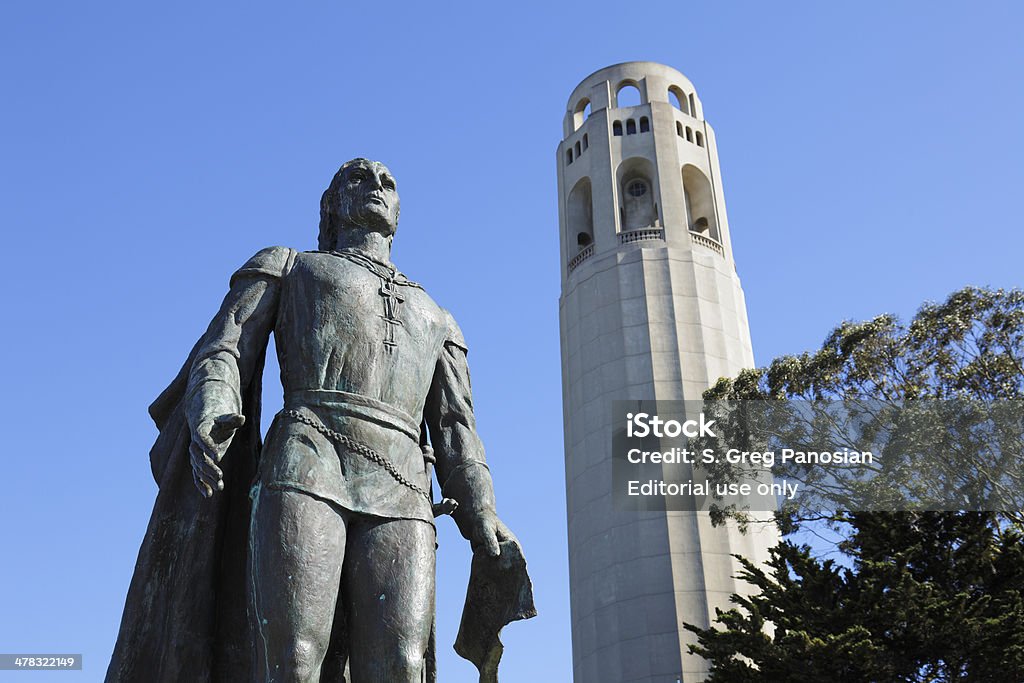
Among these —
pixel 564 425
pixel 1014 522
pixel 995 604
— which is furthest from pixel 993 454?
pixel 564 425

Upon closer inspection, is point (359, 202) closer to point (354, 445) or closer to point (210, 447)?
point (354, 445)

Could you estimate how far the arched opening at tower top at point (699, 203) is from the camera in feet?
137

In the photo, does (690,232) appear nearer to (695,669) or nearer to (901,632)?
(695,669)

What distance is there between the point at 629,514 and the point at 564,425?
20.5ft

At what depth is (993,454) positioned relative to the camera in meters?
18.5

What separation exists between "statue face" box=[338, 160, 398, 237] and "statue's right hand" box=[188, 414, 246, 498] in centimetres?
136

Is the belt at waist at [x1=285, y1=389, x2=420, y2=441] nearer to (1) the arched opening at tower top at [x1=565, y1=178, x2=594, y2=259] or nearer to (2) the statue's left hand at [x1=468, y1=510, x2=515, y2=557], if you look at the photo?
(2) the statue's left hand at [x1=468, y1=510, x2=515, y2=557]

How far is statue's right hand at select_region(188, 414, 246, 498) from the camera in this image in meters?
3.76

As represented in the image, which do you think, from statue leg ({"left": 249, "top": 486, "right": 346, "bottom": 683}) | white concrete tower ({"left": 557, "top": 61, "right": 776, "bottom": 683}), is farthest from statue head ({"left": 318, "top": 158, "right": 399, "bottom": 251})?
white concrete tower ({"left": 557, "top": 61, "right": 776, "bottom": 683})

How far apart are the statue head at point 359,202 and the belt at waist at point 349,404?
3.14 ft
